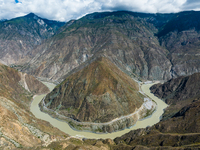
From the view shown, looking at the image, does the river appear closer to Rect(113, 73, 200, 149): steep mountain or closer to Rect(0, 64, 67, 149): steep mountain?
Rect(113, 73, 200, 149): steep mountain

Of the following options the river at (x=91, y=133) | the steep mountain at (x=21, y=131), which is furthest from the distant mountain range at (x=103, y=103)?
the river at (x=91, y=133)

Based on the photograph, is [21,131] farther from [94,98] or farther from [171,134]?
[171,134]

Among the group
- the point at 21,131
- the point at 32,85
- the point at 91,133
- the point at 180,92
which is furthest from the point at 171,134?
the point at 32,85

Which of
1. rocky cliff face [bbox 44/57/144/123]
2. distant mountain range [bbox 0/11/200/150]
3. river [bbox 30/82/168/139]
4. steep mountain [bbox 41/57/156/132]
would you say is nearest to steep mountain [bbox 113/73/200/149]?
distant mountain range [bbox 0/11/200/150]

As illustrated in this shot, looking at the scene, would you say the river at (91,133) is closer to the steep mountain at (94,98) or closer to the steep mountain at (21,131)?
the steep mountain at (94,98)

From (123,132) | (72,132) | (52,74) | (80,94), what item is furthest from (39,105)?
(52,74)

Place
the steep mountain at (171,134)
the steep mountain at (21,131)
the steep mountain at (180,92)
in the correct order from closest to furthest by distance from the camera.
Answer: the steep mountain at (21,131), the steep mountain at (171,134), the steep mountain at (180,92)

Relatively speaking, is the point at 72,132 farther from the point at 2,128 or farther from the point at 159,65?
the point at 159,65
